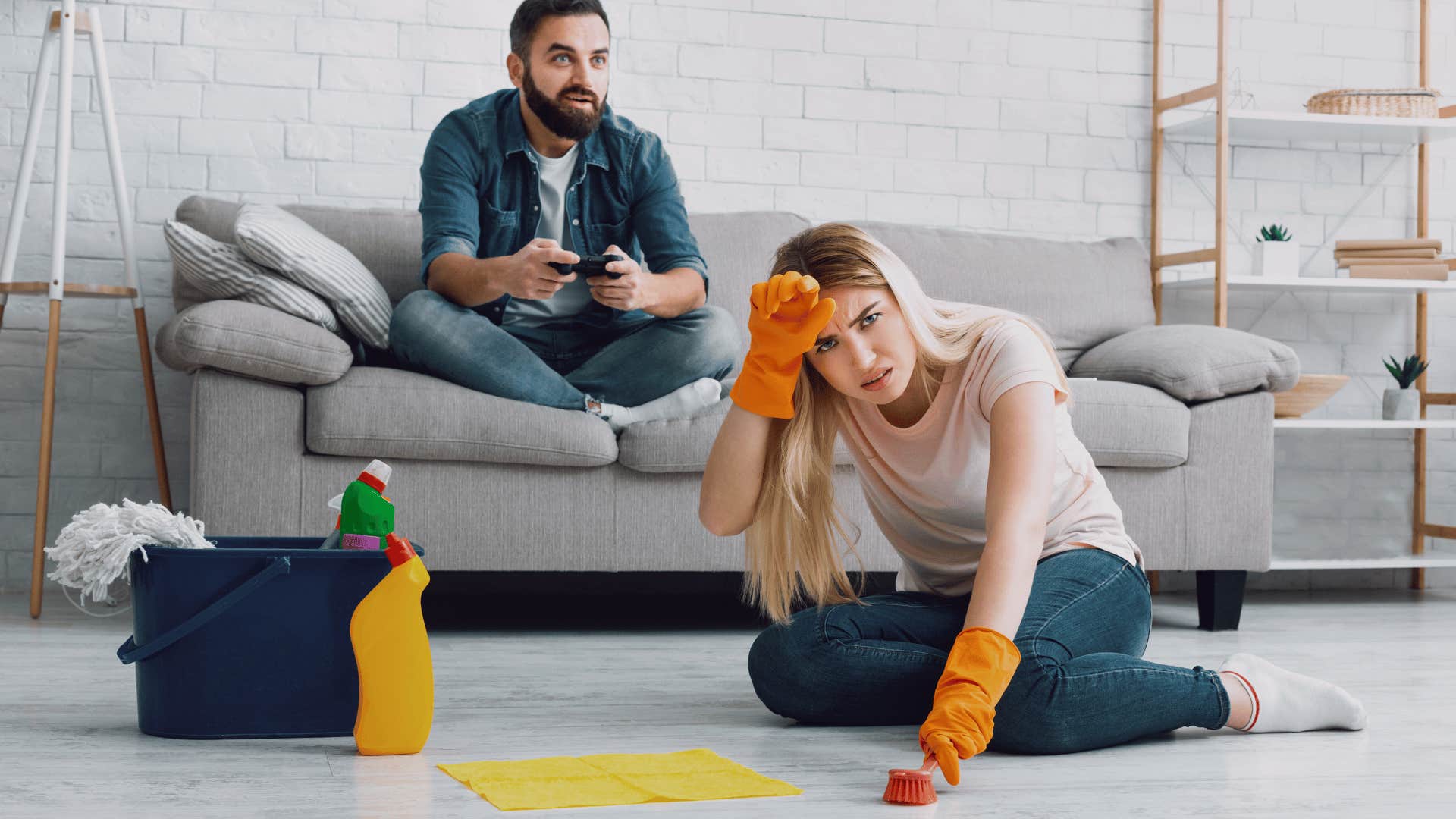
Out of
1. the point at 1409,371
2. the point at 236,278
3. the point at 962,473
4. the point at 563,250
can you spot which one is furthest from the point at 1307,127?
the point at 236,278

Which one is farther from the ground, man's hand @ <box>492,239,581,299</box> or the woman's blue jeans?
man's hand @ <box>492,239,581,299</box>

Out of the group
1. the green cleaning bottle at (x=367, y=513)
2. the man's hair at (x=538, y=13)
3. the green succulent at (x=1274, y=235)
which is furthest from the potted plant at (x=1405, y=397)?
the green cleaning bottle at (x=367, y=513)

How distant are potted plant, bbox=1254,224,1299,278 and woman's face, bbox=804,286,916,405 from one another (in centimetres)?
219

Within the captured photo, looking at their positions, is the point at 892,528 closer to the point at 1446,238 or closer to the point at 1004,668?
the point at 1004,668

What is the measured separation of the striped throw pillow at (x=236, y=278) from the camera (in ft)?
8.14

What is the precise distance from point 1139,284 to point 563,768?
2.41 m

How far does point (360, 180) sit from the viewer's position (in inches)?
127

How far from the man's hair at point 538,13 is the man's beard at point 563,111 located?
58 millimetres

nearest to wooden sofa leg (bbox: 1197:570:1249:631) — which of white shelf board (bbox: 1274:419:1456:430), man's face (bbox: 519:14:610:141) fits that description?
white shelf board (bbox: 1274:419:1456:430)

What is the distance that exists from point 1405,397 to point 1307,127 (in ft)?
2.38

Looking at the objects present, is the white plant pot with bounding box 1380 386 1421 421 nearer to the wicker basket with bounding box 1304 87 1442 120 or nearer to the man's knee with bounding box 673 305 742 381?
the wicker basket with bounding box 1304 87 1442 120

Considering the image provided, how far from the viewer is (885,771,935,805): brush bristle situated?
50.3 inches

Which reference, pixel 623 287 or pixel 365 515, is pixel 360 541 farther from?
pixel 623 287

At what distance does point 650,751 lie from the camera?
5.03 feet
